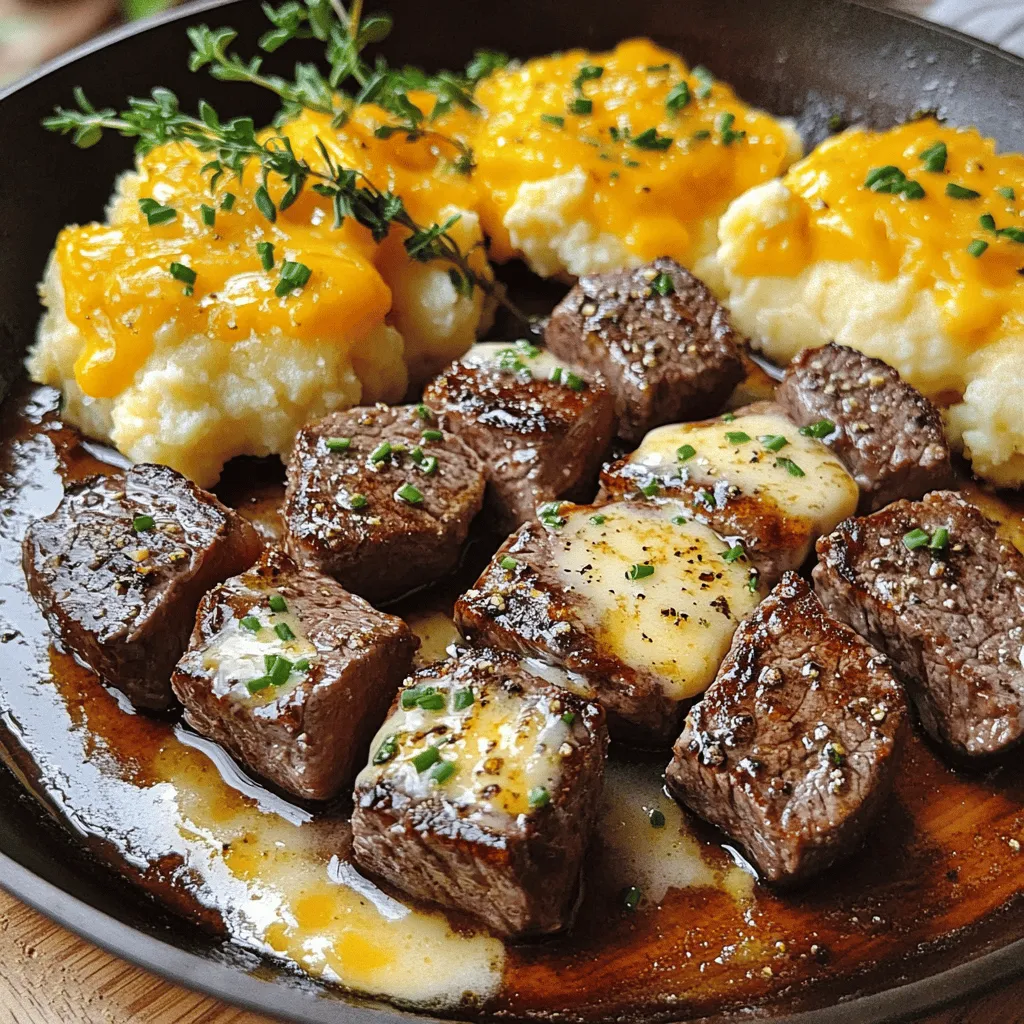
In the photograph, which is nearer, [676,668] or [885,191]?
[676,668]

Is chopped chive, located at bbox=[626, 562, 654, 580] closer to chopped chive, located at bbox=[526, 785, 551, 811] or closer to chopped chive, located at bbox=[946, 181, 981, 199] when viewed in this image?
chopped chive, located at bbox=[526, 785, 551, 811]

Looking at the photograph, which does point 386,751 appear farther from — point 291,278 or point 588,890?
point 291,278

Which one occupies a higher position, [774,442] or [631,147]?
[631,147]

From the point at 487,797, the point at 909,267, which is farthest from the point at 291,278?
the point at 909,267

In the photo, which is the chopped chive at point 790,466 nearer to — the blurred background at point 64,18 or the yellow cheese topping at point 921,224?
the yellow cheese topping at point 921,224

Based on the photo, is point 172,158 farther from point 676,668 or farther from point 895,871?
point 895,871

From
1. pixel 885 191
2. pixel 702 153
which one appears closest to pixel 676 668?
pixel 885 191
